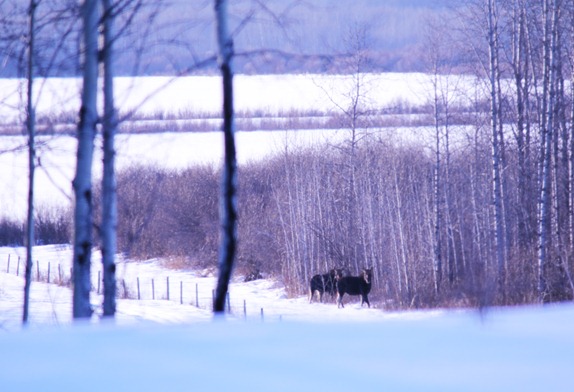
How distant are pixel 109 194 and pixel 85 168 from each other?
1.19 metres

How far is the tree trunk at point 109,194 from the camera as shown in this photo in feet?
25.3

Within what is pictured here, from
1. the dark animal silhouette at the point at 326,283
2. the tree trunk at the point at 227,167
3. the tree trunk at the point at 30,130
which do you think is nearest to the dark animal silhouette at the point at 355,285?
the dark animal silhouette at the point at 326,283

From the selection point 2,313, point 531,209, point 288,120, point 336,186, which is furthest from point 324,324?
point 288,120

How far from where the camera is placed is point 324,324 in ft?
12.7

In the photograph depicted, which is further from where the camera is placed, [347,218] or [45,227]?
[347,218]

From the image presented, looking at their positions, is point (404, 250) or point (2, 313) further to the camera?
point (404, 250)

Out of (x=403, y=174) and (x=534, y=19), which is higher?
(x=534, y=19)

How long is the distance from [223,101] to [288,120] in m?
21.0

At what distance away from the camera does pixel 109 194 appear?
7816 mm

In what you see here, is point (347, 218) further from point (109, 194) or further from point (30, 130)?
point (109, 194)

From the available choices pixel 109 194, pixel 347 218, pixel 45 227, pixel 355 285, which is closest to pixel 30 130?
pixel 109 194

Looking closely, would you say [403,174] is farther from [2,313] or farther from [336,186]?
[2,313]

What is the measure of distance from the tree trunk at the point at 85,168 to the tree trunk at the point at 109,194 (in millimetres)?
677

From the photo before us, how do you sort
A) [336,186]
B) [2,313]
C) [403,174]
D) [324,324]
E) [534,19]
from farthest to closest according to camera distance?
[336,186] < [403,174] < [534,19] < [2,313] < [324,324]
